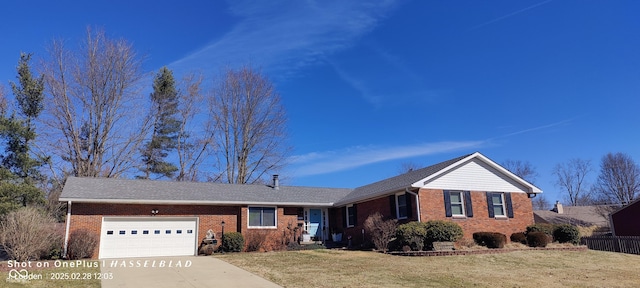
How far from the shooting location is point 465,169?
64.8 feet

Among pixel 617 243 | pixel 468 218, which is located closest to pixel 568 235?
pixel 617 243

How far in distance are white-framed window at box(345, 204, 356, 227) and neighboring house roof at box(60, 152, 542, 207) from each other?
0.56 m

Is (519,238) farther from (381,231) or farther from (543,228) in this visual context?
(381,231)

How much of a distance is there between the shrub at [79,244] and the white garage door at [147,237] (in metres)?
1.02

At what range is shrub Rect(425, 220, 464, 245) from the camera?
53.3 feet

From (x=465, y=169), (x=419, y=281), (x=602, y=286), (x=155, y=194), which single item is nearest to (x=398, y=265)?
(x=419, y=281)

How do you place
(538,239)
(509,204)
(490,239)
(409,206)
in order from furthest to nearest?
1. (509,204)
2. (409,206)
3. (538,239)
4. (490,239)

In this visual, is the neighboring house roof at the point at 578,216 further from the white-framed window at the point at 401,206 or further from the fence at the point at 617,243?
the white-framed window at the point at 401,206

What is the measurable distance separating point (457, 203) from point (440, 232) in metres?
3.42

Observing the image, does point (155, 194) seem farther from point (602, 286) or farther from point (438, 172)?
point (602, 286)

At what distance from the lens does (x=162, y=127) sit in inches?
1220

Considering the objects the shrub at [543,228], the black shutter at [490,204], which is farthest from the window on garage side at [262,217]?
the shrub at [543,228]

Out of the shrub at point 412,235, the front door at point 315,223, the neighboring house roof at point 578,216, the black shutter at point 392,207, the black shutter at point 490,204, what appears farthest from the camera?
the neighboring house roof at point 578,216

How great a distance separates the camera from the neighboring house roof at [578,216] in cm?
3716
